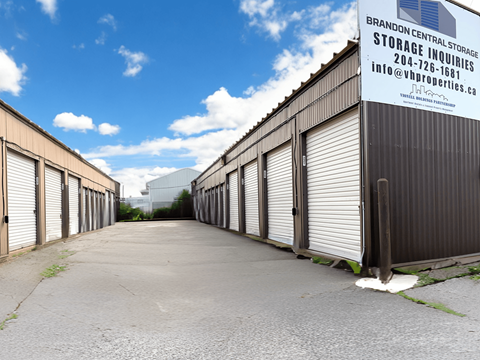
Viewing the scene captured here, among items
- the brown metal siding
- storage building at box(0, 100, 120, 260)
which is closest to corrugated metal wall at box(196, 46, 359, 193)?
the brown metal siding

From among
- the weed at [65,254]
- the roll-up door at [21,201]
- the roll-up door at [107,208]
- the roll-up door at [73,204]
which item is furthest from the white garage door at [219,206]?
the weed at [65,254]

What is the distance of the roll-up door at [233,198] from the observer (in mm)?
17984

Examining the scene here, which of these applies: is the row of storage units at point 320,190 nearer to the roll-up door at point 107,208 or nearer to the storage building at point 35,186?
the storage building at point 35,186

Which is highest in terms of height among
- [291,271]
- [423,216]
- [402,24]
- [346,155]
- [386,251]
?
[402,24]

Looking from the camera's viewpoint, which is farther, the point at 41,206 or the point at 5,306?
the point at 41,206

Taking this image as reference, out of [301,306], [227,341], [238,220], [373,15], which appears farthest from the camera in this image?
[238,220]

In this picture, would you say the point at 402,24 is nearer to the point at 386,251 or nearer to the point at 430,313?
the point at 386,251

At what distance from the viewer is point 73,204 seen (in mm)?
18188

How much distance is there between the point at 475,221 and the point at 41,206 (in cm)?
1259

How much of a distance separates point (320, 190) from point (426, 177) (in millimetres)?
2396

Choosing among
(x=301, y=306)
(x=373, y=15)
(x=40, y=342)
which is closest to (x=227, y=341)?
(x=301, y=306)

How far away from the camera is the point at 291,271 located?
7.18m

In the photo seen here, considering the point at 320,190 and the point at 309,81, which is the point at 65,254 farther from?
the point at 309,81

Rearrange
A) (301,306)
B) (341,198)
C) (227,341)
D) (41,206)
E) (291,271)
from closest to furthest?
(227,341)
(301,306)
(291,271)
(341,198)
(41,206)
